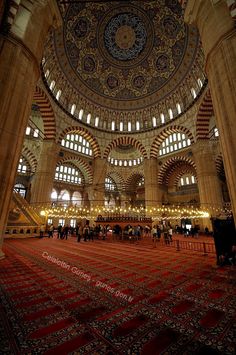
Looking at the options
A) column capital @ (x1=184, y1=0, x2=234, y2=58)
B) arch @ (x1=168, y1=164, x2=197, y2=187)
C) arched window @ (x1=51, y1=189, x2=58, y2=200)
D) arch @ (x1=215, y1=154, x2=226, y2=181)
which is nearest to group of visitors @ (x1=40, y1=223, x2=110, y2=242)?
arched window @ (x1=51, y1=189, x2=58, y2=200)

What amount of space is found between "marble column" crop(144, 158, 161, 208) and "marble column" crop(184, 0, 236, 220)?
12349mm

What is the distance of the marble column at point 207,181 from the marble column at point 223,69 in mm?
9780

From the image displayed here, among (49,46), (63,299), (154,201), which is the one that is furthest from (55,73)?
(63,299)

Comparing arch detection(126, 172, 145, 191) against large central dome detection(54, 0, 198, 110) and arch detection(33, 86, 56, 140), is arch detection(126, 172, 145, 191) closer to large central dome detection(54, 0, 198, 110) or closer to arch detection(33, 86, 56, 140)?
large central dome detection(54, 0, 198, 110)

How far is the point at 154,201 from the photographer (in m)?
17.4

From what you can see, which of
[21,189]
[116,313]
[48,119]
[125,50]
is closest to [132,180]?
[21,189]

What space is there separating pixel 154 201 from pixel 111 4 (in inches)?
813

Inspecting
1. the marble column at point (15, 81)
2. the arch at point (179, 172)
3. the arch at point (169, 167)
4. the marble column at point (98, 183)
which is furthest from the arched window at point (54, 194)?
the marble column at point (15, 81)

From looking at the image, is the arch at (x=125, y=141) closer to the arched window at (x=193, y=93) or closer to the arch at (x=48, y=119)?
the arch at (x=48, y=119)

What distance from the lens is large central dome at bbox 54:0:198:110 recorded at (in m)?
15.9

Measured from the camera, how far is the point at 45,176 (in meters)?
14.3

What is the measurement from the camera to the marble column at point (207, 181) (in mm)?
13438

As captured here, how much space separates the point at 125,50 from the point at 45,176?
56.5ft

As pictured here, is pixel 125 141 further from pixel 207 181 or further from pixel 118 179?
pixel 207 181
